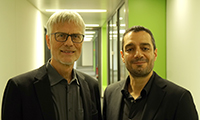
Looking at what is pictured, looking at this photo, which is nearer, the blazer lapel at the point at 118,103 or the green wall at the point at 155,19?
the blazer lapel at the point at 118,103

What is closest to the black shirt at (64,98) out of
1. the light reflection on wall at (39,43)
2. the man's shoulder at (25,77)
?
the man's shoulder at (25,77)

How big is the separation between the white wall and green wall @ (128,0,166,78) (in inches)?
4.6

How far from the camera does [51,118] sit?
1403 millimetres

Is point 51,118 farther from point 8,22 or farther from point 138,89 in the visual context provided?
point 8,22

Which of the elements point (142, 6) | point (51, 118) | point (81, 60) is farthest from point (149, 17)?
point (81, 60)

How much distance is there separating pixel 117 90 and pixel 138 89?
0.22 meters

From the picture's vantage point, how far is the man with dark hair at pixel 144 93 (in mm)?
1466

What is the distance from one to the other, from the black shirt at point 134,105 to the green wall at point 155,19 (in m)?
1.87

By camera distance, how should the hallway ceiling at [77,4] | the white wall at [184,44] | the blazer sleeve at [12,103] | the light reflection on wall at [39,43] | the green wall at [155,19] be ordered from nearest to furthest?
the blazer sleeve at [12,103]
the white wall at [184,44]
the green wall at [155,19]
the hallway ceiling at [77,4]
the light reflection on wall at [39,43]

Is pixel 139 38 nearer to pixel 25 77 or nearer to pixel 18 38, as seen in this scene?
pixel 25 77

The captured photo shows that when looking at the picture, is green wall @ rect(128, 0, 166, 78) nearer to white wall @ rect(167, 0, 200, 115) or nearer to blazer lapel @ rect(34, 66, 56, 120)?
white wall @ rect(167, 0, 200, 115)

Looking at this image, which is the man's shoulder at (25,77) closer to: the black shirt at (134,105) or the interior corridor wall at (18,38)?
the black shirt at (134,105)

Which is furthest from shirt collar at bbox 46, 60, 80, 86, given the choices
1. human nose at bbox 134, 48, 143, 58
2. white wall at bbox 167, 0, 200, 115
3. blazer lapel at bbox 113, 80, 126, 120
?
white wall at bbox 167, 0, 200, 115

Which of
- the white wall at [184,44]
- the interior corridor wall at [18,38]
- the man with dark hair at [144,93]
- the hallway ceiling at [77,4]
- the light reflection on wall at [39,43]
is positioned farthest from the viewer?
the light reflection on wall at [39,43]
